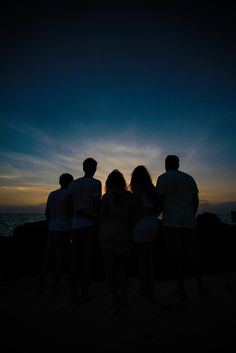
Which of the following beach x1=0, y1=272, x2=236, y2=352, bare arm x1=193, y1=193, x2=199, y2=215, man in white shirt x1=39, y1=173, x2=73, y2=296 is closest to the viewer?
beach x1=0, y1=272, x2=236, y2=352

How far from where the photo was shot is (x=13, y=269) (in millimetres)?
6164

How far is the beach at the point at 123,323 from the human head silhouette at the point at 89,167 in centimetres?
237

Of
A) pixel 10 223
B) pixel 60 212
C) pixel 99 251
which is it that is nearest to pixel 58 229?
pixel 60 212

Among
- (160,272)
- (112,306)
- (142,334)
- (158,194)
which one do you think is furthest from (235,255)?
(142,334)

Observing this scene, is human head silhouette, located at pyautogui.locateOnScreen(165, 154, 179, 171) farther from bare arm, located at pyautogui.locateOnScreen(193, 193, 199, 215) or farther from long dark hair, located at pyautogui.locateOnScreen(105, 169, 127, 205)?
long dark hair, located at pyautogui.locateOnScreen(105, 169, 127, 205)

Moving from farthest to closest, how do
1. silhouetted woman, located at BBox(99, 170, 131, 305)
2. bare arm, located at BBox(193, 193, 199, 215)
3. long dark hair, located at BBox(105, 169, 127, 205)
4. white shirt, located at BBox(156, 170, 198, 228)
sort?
bare arm, located at BBox(193, 193, 199, 215) < white shirt, located at BBox(156, 170, 198, 228) < long dark hair, located at BBox(105, 169, 127, 205) < silhouetted woman, located at BBox(99, 170, 131, 305)

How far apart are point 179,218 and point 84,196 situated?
182cm

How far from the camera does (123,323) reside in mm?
2799

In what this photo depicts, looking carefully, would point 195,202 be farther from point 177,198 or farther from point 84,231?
point 84,231

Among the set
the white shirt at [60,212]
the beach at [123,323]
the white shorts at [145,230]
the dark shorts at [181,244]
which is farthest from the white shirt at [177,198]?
the white shirt at [60,212]

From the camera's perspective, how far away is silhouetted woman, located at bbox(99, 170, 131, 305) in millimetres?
3553

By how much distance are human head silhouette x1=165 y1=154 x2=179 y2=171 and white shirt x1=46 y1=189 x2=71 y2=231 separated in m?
2.21

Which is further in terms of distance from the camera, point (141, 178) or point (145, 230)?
point (141, 178)

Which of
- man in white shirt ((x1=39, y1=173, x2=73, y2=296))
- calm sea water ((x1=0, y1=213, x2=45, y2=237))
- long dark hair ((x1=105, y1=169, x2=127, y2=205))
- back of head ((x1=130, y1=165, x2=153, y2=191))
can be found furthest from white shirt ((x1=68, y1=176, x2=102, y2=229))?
calm sea water ((x1=0, y1=213, x2=45, y2=237))
